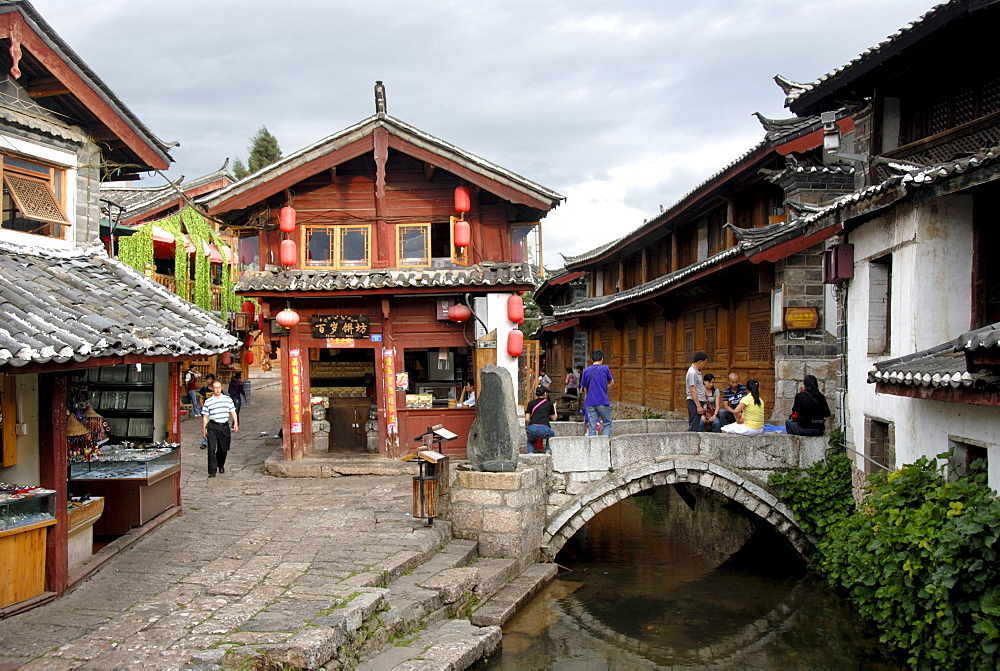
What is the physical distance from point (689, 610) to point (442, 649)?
479 centimetres

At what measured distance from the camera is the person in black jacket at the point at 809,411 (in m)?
11.7

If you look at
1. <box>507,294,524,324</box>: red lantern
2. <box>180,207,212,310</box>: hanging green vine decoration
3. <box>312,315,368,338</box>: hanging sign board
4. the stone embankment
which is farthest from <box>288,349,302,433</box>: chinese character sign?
<box>180,207,212,310</box>: hanging green vine decoration

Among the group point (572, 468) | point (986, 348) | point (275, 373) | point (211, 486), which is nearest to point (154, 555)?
point (211, 486)

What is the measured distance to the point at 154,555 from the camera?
8.63 meters

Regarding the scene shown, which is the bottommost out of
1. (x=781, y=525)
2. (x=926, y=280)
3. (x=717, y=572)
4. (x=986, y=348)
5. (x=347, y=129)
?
(x=717, y=572)

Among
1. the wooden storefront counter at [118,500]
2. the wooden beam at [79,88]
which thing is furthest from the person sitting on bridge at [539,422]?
the wooden beam at [79,88]

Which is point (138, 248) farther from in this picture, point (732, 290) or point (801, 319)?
point (801, 319)

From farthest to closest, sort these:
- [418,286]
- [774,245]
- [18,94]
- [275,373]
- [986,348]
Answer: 1. [275,373]
2. [418,286]
3. [774,245]
4. [18,94]
5. [986,348]

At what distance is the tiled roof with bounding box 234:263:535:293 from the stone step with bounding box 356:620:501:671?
6.68 meters

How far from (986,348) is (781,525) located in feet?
23.1

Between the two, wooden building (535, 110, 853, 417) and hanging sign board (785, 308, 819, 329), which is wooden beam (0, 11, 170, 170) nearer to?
wooden building (535, 110, 853, 417)

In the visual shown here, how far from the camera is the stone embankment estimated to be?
612 cm

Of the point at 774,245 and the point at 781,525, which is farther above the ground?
the point at 774,245

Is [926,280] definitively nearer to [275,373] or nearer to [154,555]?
[154,555]
